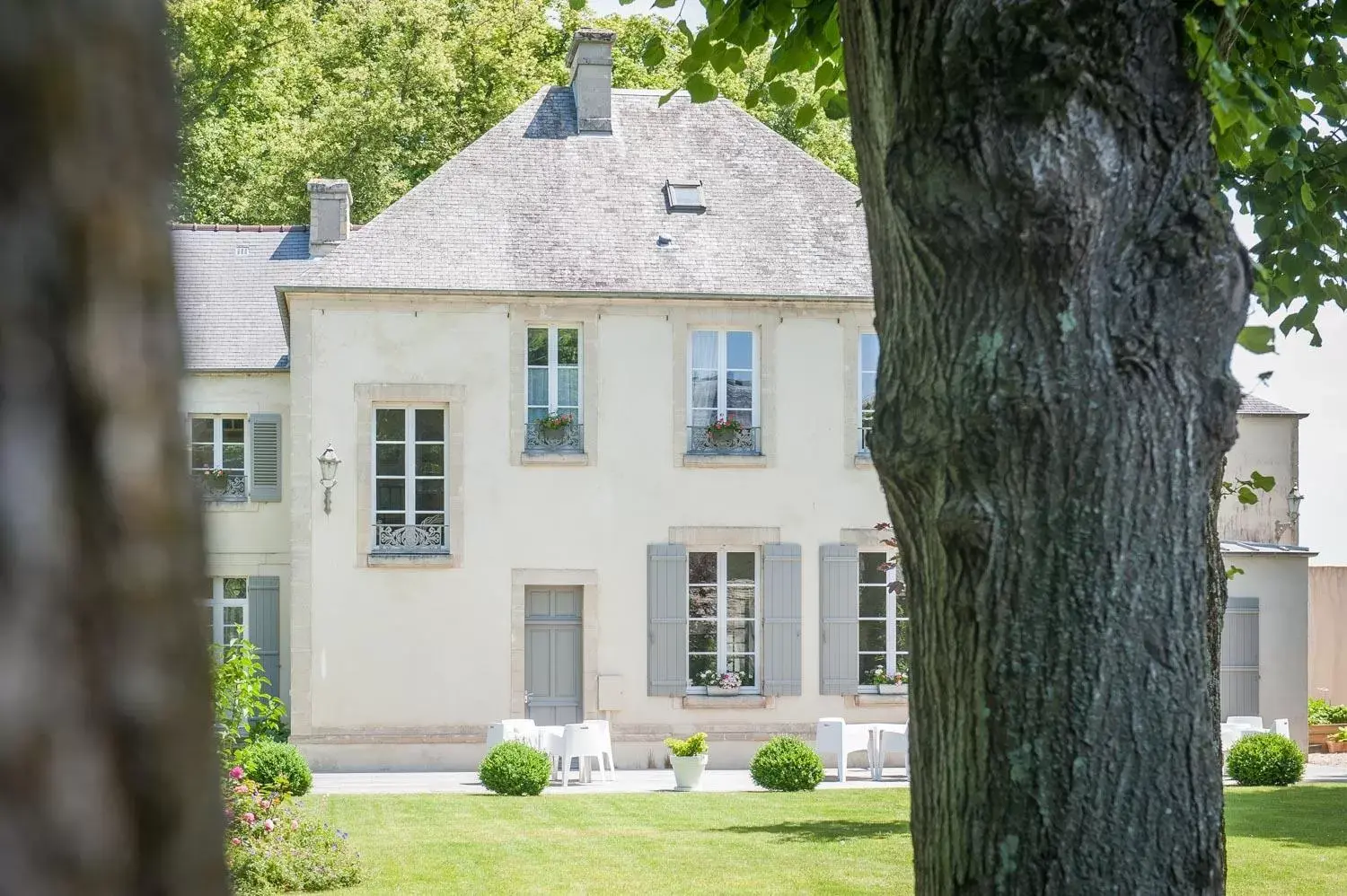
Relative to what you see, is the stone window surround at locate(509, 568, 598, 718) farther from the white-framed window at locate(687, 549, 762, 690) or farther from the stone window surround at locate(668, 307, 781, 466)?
the stone window surround at locate(668, 307, 781, 466)

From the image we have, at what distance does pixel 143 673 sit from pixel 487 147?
2076 cm

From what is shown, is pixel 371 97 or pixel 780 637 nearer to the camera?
pixel 780 637

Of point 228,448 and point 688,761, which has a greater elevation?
point 228,448

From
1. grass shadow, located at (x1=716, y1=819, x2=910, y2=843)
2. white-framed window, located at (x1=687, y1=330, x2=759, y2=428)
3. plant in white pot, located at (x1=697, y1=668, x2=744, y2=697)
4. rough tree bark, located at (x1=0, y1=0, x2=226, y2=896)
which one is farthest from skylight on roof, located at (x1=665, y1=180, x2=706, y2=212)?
rough tree bark, located at (x1=0, y1=0, x2=226, y2=896)

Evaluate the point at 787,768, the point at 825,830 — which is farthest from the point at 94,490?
the point at 787,768

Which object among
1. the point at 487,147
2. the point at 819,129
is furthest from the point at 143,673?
the point at 819,129

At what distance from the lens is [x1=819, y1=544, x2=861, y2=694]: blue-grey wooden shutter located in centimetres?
1939

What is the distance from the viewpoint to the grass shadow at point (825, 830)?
39.3 ft

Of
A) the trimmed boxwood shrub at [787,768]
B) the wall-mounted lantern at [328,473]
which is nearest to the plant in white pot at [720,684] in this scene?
the trimmed boxwood shrub at [787,768]

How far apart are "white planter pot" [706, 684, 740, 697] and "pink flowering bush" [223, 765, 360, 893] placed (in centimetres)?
924

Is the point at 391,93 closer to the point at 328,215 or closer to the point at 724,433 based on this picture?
the point at 328,215

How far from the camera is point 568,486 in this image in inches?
760

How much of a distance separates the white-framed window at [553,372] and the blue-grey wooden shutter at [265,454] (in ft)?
11.7

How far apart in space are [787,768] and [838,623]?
132 inches
